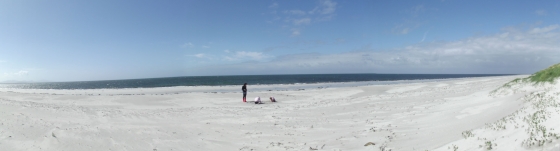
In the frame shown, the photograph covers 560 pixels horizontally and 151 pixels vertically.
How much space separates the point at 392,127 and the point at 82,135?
12772mm

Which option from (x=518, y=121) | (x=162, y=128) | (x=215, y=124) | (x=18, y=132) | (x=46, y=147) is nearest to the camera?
(x=518, y=121)

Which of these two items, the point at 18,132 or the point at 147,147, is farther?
the point at 18,132

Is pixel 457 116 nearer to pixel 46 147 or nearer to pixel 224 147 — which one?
pixel 224 147

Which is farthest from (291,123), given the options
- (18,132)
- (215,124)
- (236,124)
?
(18,132)

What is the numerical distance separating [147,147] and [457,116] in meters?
Answer: 12.9

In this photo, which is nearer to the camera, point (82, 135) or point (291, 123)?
point (82, 135)

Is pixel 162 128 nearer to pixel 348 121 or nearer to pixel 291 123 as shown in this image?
pixel 291 123

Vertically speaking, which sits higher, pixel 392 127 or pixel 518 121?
pixel 518 121

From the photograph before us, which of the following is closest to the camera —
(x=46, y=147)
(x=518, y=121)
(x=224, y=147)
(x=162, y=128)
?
(x=518, y=121)

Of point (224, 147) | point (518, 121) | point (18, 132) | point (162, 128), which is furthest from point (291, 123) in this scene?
point (18, 132)

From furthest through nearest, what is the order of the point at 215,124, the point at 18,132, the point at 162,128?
the point at 215,124 → the point at 162,128 → the point at 18,132

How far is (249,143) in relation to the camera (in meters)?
10.4

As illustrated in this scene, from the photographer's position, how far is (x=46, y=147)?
30.6 feet

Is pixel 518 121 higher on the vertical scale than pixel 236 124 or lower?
higher
